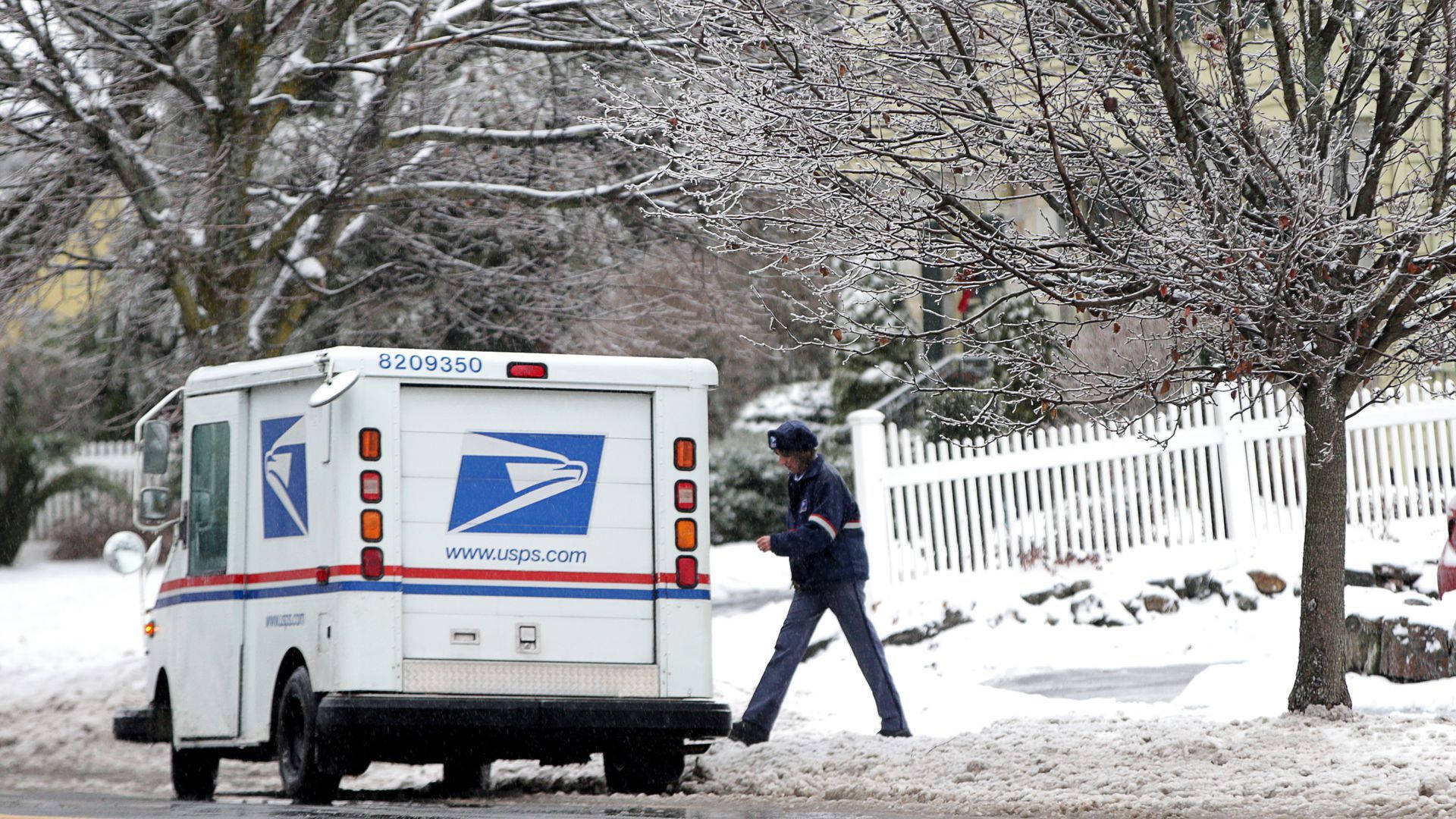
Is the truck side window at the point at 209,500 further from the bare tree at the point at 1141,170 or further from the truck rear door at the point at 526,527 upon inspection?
the bare tree at the point at 1141,170

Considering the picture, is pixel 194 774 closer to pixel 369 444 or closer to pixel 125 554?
pixel 125 554

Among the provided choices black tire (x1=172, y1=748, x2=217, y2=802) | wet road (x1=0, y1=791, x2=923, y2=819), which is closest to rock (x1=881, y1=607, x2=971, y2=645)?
wet road (x1=0, y1=791, x2=923, y2=819)

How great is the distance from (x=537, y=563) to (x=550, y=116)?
7.29 metres

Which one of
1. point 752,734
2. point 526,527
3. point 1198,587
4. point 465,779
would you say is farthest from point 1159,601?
point 526,527

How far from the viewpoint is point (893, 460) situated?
47.4 feet

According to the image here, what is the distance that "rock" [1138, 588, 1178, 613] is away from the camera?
42.4 ft

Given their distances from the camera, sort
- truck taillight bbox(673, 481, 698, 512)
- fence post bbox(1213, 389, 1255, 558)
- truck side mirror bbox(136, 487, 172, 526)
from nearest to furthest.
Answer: truck taillight bbox(673, 481, 698, 512)
truck side mirror bbox(136, 487, 172, 526)
fence post bbox(1213, 389, 1255, 558)

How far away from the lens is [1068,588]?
13367 millimetres

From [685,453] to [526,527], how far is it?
83 centimetres

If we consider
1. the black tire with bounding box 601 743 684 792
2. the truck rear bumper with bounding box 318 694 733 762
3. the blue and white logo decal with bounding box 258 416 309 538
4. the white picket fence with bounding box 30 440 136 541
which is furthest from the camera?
the white picket fence with bounding box 30 440 136 541

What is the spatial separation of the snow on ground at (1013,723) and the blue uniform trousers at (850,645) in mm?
208

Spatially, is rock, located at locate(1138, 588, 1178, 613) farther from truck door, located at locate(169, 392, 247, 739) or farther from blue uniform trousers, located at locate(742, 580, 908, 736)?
truck door, located at locate(169, 392, 247, 739)

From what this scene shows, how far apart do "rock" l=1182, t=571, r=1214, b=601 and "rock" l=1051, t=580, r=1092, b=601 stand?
2.32 ft

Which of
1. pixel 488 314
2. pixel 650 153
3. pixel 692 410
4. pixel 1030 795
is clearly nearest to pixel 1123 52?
pixel 692 410
